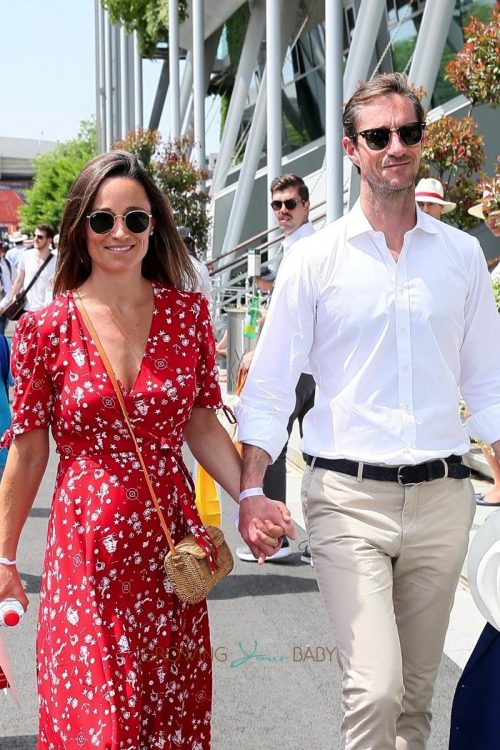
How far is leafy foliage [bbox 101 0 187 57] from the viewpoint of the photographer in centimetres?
3469

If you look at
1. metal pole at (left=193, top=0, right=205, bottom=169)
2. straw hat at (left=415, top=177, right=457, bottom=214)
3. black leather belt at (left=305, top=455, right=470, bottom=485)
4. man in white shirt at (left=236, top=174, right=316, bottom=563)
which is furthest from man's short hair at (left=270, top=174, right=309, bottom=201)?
metal pole at (left=193, top=0, right=205, bottom=169)

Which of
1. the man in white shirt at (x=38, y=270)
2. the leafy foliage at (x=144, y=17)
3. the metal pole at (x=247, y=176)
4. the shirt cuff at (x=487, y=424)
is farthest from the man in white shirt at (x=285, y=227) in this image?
the leafy foliage at (x=144, y=17)

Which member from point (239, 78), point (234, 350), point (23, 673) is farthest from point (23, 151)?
point (23, 673)

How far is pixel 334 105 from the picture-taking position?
12680 mm

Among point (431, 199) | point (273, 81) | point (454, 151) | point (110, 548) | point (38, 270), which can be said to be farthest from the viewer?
point (273, 81)

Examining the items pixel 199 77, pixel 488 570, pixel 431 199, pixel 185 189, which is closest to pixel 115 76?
pixel 199 77

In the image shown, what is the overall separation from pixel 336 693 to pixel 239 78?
91.3ft

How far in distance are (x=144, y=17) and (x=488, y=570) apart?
34.6 metres

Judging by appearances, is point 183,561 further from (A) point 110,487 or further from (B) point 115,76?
(B) point 115,76

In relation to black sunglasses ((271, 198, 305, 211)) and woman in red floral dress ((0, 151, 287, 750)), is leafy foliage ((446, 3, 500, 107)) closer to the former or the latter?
black sunglasses ((271, 198, 305, 211))

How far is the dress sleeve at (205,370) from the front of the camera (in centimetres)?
350

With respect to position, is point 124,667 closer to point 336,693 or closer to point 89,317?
point 89,317

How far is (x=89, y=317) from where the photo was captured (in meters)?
3.34

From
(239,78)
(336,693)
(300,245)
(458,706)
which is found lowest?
(336,693)
